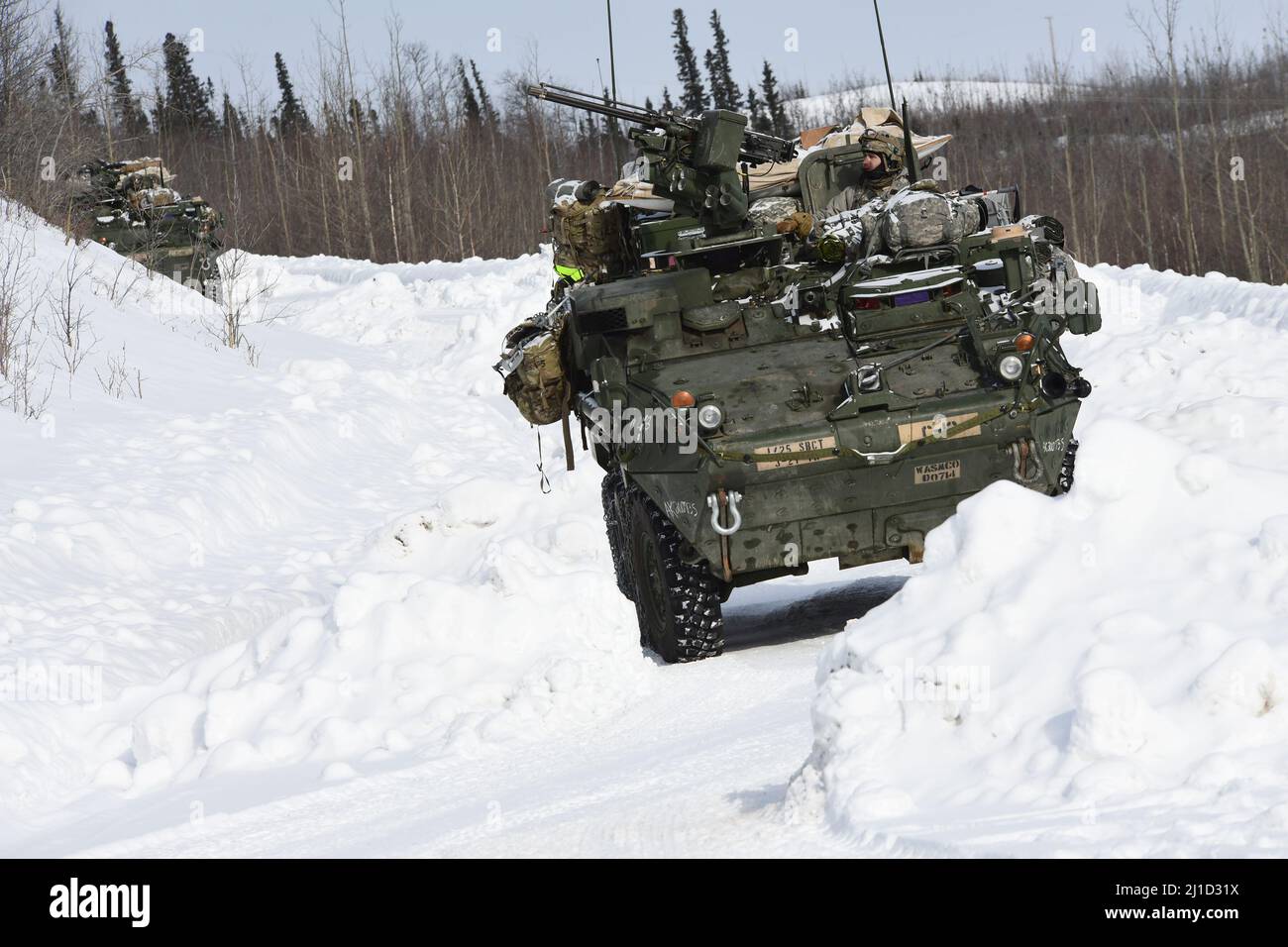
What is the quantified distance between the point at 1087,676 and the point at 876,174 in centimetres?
720

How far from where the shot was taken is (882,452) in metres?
8.85

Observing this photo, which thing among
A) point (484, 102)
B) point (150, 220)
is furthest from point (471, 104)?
point (150, 220)

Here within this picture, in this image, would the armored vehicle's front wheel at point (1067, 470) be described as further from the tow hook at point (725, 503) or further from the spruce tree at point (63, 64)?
the spruce tree at point (63, 64)

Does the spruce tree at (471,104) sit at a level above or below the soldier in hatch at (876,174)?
above

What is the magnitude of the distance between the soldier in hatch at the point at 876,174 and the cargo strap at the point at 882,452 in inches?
104

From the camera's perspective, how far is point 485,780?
684 centimetres

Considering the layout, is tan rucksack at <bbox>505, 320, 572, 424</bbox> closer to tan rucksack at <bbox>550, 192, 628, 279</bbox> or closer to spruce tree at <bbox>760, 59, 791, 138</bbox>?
tan rucksack at <bbox>550, 192, 628, 279</bbox>

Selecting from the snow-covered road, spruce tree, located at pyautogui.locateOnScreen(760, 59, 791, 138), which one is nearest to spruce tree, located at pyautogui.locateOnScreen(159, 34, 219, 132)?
spruce tree, located at pyautogui.locateOnScreen(760, 59, 791, 138)

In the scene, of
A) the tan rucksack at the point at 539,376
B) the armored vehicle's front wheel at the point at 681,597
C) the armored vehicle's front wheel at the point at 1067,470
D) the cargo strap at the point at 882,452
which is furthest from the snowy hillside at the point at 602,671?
the tan rucksack at the point at 539,376

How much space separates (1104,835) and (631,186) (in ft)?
24.5

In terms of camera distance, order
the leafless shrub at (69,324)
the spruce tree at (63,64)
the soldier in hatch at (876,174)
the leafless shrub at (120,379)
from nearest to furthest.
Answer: the soldier in hatch at (876,174) → the leafless shrub at (69,324) → the leafless shrub at (120,379) → the spruce tree at (63,64)

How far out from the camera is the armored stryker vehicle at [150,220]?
2906cm
